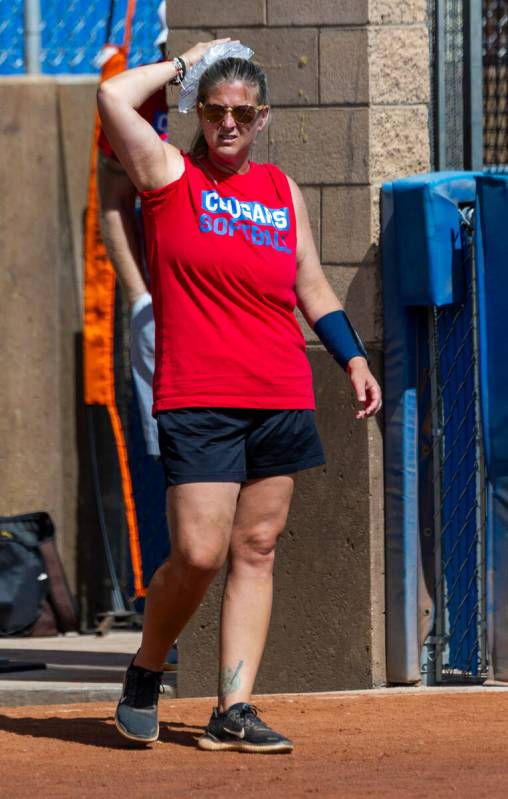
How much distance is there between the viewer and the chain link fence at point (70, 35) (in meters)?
9.25

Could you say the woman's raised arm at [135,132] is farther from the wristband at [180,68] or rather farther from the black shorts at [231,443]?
the black shorts at [231,443]

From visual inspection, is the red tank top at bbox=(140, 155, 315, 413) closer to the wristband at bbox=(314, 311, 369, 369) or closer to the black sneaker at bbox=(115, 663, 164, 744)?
the wristband at bbox=(314, 311, 369, 369)

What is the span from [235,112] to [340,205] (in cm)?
136

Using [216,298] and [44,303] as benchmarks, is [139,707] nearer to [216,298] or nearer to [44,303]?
[216,298]

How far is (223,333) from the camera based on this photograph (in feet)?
15.9

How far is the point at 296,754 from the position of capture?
15.8ft

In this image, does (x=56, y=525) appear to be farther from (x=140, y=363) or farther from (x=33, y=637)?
(x=140, y=363)

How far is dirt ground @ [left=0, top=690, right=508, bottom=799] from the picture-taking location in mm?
4375

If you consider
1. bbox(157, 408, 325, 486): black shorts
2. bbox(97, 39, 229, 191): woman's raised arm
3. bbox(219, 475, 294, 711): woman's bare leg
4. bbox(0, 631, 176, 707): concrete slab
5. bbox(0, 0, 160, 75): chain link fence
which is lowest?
bbox(0, 631, 176, 707): concrete slab

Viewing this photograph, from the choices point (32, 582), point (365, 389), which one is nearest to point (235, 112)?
point (365, 389)

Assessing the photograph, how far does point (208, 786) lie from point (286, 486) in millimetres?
970

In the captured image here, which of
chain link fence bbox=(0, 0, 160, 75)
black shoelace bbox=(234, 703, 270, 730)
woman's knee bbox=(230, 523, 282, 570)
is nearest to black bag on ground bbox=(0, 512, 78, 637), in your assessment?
chain link fence bbox=(0, 0, 160, 75)

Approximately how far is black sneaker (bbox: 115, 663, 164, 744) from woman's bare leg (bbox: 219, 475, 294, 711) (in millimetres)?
196

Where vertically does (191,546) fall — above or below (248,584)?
above
